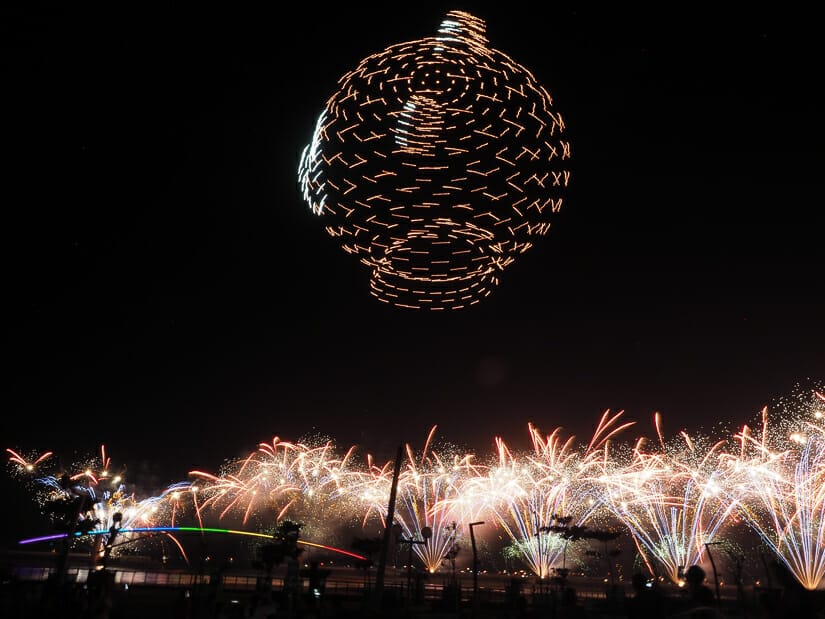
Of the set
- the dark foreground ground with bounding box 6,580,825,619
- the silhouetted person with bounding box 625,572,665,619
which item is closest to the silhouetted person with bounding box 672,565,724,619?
the dark foreground ground with bounding box 6,580,825,619

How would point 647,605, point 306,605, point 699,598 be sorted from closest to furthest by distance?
point 699,598 → point 647,605 → point 306,605

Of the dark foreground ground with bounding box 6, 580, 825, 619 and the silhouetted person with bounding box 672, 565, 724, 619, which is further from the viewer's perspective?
the dark foreground ground with bounding box 6, 580, 825, 619

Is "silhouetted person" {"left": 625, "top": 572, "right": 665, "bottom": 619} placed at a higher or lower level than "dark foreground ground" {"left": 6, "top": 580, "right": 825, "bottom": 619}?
higher

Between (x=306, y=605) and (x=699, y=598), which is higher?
(x=699, y=598)

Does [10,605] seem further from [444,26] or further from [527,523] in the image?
[527,523]

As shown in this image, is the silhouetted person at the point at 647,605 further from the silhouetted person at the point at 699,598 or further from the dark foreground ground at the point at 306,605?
the silhouetted person at the point at 699,598

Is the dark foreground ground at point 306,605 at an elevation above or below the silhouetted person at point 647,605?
below

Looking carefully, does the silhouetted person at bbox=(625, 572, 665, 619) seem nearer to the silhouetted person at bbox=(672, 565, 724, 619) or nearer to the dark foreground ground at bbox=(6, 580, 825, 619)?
the dark foreground ground at bbox=(6, 580, 825, 619)

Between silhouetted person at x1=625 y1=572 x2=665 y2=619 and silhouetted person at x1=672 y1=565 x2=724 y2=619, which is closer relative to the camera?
silhouetted person at x1=672 y1=565 x2=724 y2=619

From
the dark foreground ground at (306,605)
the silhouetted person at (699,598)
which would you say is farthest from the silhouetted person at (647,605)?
the silhouetted person at (699,598)

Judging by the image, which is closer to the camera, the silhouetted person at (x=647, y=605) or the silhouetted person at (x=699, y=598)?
the silhouetted person at (x=699, y=598)

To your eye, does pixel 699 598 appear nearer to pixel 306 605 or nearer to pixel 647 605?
pixel 647 605

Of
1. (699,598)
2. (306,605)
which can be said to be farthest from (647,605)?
(306,605)

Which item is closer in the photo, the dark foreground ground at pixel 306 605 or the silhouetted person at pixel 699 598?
the silhouetted person at pixel 699 598
